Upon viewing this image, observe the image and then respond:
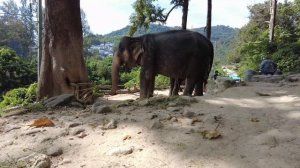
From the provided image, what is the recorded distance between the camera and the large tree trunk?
7.83m

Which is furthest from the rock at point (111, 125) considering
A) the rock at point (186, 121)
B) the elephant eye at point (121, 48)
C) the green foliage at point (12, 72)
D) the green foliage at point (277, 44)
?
the green foliage at point (12, 72)

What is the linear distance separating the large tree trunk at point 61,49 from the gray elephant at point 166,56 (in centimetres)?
81

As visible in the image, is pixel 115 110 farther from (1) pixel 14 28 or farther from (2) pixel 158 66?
(1) pixel 14 28

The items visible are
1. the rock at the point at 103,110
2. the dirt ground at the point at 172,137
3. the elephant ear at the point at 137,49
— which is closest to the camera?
the dirt ground at the point at 172,137

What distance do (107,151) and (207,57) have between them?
4.93 metres

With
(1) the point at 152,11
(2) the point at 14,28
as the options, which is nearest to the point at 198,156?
(1) the point at 152,11

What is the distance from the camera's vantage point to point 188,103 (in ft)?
17.0

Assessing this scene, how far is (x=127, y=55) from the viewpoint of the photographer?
8.20 m

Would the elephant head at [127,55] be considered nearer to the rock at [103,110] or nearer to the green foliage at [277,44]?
the rock at [103,110]

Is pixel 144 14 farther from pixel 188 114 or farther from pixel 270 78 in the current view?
pixel 188 114

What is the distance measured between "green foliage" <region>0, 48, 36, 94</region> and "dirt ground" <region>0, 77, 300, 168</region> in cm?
2803

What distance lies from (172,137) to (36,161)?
128 cm

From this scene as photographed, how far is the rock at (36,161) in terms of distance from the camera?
3572 millimetres

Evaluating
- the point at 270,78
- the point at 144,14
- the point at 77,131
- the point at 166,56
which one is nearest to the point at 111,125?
the point at 77,131
